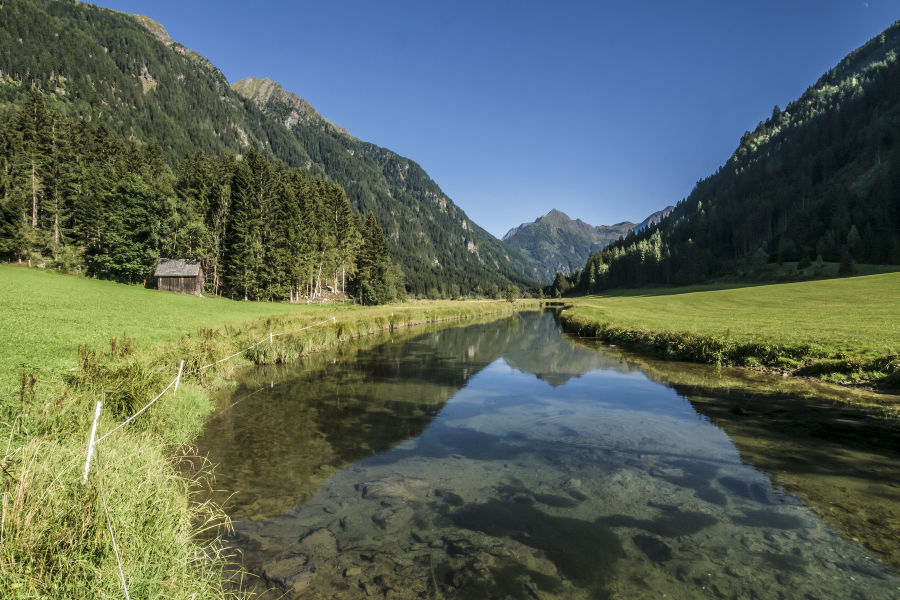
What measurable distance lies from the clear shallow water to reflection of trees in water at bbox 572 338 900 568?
34 cm

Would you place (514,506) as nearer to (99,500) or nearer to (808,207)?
(99,500)

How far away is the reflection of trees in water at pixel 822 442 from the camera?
7.53 meters

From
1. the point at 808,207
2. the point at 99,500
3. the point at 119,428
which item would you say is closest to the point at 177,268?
the point at 119,428

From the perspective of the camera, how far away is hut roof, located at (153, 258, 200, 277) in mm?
52059

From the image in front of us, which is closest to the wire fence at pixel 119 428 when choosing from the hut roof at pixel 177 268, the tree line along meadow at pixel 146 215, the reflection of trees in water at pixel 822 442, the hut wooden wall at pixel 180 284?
the reflection of trees in water at pixel 822 442

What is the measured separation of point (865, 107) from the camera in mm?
165250

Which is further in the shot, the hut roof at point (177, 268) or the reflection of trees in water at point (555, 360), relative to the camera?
the hut roof at point (177, 268)

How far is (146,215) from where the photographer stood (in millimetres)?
53062

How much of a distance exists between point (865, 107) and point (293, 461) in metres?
257

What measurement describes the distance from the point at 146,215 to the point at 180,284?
11.1 meters

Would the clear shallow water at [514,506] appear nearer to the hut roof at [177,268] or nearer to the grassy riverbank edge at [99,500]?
the grassy riverbank edge at [99,500]

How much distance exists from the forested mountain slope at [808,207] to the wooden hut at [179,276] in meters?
120

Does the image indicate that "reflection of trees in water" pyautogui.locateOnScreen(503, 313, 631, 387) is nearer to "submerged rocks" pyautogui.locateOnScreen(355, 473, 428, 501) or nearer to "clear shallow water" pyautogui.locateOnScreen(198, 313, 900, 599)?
"clear shallow water" pyautogui.locateOnScreen(198, 313, 900, 599)

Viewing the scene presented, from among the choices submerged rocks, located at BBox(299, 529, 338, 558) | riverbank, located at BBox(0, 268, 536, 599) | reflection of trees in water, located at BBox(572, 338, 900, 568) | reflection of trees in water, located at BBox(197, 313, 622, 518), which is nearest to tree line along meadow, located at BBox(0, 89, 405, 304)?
riverbank, located at BBox(0, 268, 536, 599)
